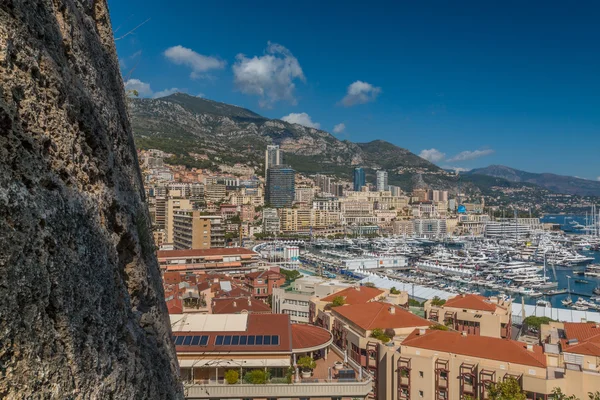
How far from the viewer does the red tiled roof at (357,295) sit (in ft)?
65.8

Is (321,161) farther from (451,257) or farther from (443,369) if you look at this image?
(443,369)

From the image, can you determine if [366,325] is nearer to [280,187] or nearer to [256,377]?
[256,377]

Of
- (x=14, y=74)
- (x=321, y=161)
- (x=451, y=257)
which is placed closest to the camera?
(x=14, y=74)

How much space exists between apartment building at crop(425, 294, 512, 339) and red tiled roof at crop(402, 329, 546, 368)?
4457 mm

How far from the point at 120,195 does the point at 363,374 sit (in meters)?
10.6

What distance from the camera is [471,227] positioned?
10056 cm

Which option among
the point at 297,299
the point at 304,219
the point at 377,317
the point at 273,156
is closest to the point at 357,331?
the point at 377,317

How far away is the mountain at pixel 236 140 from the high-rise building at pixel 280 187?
20.8 metres

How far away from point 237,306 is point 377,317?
217 inches

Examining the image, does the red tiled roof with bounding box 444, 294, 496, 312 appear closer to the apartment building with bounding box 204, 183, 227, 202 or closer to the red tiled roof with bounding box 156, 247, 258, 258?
the red tiled roof with bounding box 156, 247, 258, 258

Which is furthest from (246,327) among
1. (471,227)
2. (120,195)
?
(471,227)

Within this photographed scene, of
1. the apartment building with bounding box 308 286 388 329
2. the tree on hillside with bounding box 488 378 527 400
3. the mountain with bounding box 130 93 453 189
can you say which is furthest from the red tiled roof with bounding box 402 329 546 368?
the mountain with bounding box 130 93 453 189

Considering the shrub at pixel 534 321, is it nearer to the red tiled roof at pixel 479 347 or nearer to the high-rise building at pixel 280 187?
the red tiled roof at pixel 479 347

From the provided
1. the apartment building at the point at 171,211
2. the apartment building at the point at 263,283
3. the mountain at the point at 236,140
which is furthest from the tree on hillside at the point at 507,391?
the mountain at the point at 236,140
